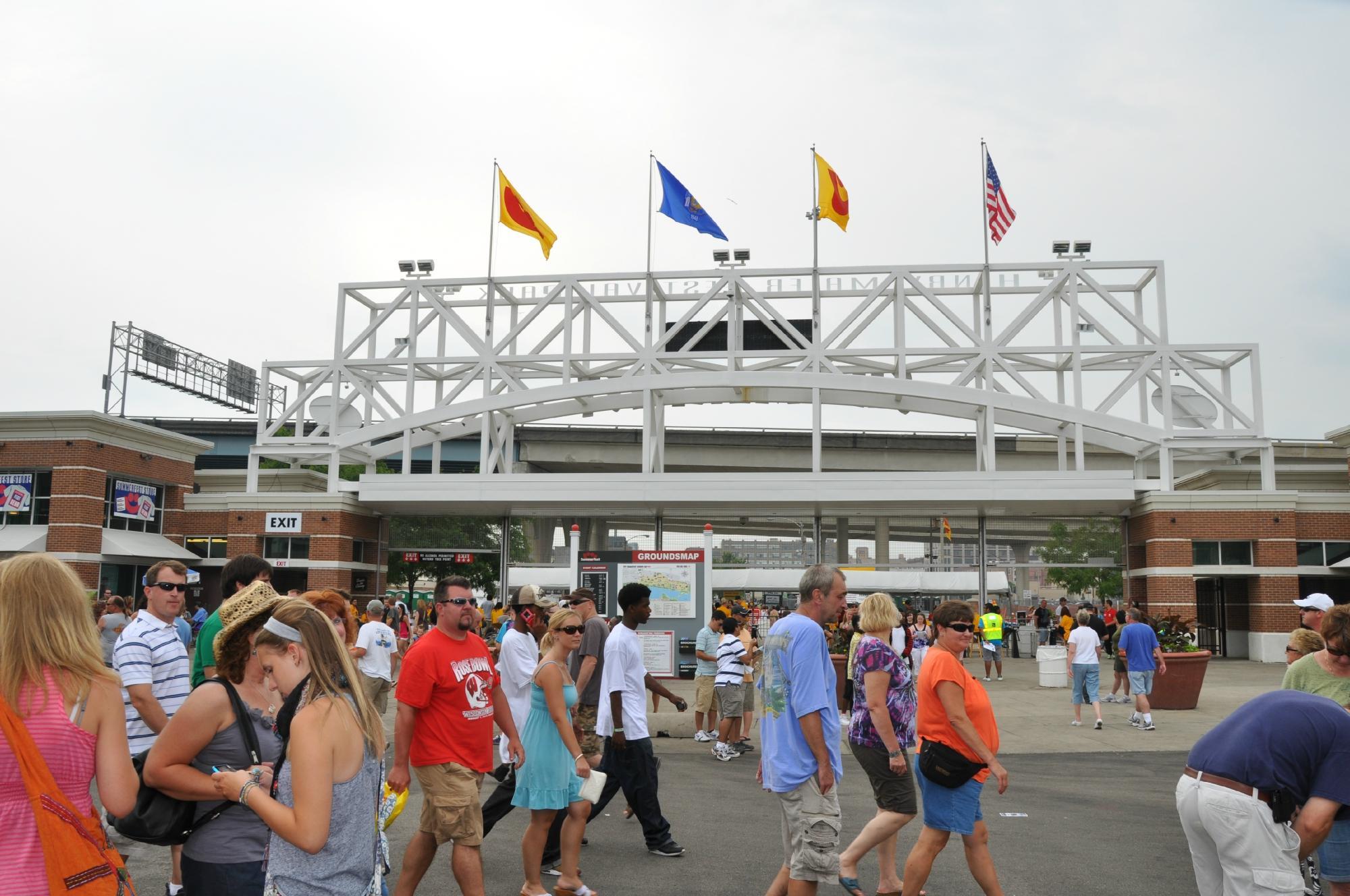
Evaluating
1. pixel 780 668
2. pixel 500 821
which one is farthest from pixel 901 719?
pixel 500 821

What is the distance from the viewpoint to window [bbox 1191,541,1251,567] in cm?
2950

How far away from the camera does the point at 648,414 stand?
31.2m

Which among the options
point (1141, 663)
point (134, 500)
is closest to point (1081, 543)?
point (1141, 663)

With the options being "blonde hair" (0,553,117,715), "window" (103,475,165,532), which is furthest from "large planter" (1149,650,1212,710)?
"window" (103,475,165,532)

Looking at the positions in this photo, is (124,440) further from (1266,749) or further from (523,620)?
(1266,749)

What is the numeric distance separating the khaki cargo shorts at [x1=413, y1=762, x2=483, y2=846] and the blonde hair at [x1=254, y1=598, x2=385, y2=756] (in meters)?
2.38

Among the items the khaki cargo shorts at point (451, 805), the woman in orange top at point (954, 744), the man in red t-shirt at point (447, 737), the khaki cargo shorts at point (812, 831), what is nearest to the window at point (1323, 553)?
the woman in orange top at point (954, 744)

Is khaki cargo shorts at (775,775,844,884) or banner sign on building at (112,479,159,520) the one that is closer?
khaki cargo shorts at (775,775,844,884)

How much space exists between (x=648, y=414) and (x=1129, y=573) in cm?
1521

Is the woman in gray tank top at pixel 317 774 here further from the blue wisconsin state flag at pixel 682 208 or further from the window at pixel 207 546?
the window at pixel 207 546

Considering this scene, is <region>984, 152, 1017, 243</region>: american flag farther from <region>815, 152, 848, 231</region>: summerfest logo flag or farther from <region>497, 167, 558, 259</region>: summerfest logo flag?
<region>497, 167, 558, 259</region>: summerfest logo flag

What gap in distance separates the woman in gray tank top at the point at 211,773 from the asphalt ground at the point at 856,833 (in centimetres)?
335

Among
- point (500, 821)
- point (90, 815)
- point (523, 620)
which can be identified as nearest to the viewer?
point (90, 815)

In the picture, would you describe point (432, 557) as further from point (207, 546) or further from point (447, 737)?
point (447, 737)
